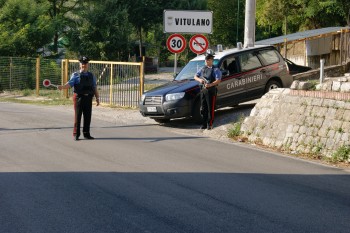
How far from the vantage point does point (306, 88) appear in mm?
12203

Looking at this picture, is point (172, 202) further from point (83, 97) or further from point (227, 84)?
point (227, 84)

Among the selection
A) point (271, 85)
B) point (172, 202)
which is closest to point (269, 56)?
point (271, 85)

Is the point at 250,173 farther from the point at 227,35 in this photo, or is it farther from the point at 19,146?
the point at 227,35

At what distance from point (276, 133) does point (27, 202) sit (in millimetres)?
6506

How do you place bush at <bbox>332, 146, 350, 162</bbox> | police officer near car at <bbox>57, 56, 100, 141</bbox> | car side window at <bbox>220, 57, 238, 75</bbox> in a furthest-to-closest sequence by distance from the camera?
car side window at <bbox>220, 57, 238, 75</bbox> < police officer near car at <bbox>57, 56, 100, 141</bbox> < bush at <bbox>332, 146, 350, 162</bbox>

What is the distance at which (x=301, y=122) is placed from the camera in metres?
11.5

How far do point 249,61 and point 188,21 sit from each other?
269cm

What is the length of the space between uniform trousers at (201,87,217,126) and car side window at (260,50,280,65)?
290 cm

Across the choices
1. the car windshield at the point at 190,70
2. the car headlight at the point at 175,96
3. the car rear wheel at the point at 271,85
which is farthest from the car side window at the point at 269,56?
the car headlight at the point at 175,96

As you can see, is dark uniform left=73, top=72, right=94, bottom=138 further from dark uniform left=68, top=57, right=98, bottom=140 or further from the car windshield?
the car windshield

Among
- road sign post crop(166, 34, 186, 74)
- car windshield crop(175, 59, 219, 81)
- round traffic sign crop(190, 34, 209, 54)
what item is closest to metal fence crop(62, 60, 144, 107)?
road sign post crop(166, 34, 186, 74)

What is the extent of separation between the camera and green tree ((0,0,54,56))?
33938 mm

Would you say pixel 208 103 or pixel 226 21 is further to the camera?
pixel 226 21

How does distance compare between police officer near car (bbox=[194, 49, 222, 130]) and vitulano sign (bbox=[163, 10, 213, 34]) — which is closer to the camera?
police officer near car (bbox=[194, 49, 222, 130])
